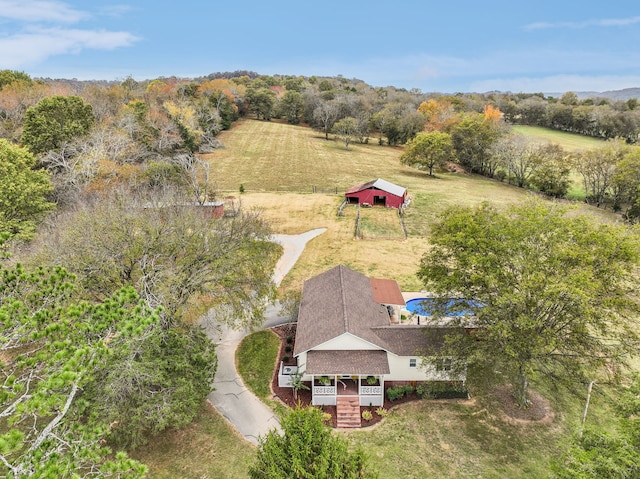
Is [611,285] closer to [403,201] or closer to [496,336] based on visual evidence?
[496,336]

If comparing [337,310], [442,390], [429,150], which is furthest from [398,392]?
[429,150]

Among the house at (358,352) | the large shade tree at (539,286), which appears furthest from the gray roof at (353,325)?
the large shade tree at (539,286)

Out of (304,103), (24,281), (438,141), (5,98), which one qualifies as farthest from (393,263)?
(304,103)

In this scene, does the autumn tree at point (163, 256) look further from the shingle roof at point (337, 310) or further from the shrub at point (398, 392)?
the shrub at point (398, 392)

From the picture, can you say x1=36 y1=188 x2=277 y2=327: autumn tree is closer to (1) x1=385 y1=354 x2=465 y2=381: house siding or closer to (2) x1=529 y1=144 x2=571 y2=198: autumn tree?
(1) x1=385 y1=354 x2=465 y2=381: house siding

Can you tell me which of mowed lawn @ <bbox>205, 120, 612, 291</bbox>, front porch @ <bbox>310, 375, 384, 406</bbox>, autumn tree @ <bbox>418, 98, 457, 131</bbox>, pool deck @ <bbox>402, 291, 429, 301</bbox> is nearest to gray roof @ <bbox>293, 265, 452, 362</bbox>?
front porch @ <bbox>310, 375, 384, 406</bbox>

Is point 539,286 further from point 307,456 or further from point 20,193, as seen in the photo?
point 20,193
